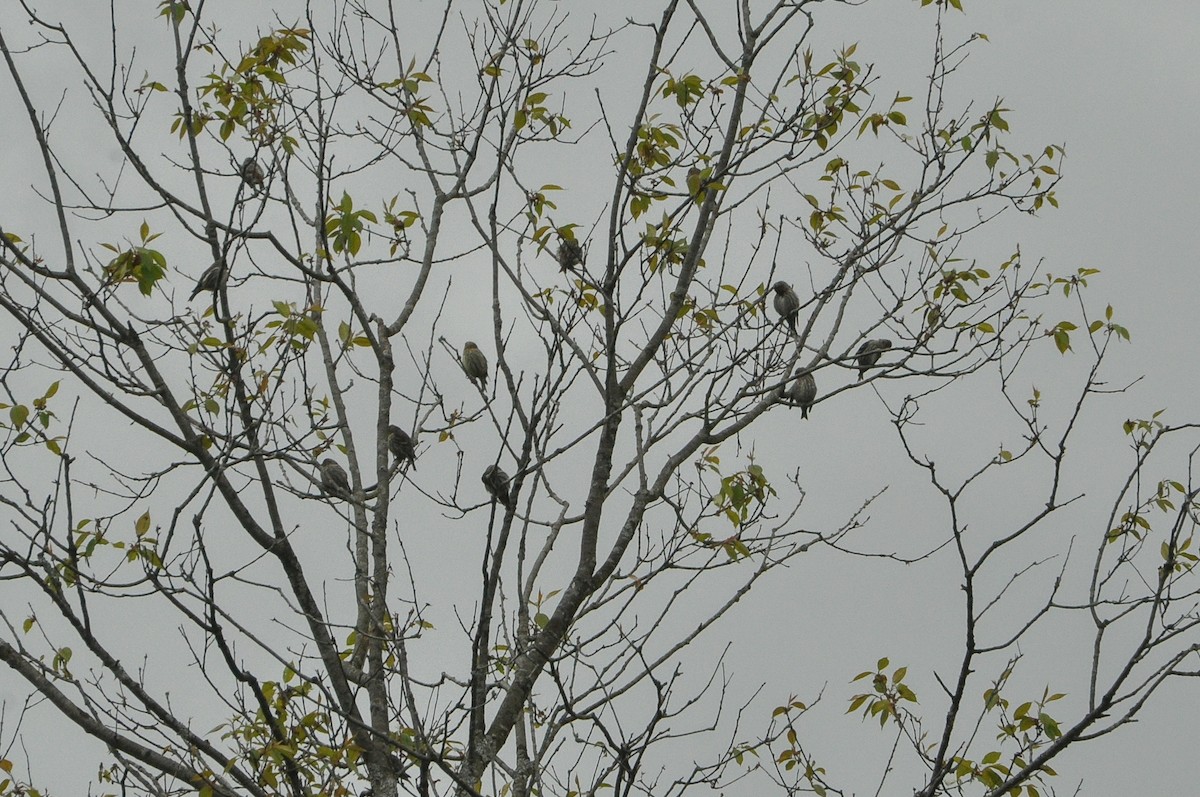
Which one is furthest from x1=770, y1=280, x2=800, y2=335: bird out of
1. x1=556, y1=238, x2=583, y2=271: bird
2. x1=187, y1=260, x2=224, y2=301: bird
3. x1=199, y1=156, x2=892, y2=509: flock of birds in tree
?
x1=187, y1=260, x2=224, y2=301: bird

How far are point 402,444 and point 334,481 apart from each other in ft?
2.17

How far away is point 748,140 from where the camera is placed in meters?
8.29

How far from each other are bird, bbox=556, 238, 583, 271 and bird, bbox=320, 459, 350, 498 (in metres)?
2.22

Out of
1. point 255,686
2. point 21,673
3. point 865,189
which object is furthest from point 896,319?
point 21,673

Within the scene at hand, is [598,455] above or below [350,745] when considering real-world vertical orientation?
above

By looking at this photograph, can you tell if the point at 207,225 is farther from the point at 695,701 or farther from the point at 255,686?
the point at 695,701

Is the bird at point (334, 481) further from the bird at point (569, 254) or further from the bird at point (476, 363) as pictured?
the bird at point (569, 254)

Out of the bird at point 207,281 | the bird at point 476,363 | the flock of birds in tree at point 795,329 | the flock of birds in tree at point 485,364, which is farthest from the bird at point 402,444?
the flock of birds in tree at point 795,329

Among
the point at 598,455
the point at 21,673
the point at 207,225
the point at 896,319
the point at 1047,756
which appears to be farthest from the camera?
the point at 896,319

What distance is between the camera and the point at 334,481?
30.2 ft

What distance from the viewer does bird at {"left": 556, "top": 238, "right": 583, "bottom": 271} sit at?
26.0 ft

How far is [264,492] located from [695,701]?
2742 mm

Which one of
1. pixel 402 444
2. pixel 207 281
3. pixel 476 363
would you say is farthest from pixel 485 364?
pixel 207 281

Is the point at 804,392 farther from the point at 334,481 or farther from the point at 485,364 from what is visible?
the point at 334,481
